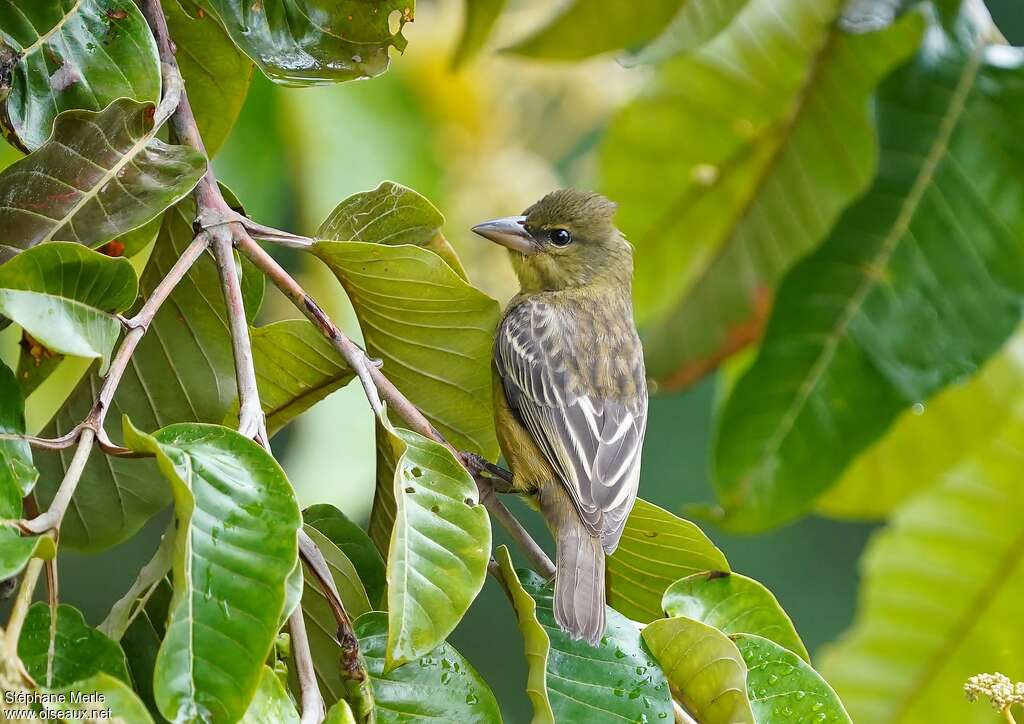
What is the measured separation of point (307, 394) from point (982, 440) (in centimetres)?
236

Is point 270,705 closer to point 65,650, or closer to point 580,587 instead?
point 65,650

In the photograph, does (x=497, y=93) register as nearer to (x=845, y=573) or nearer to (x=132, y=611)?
(x=132, y=611)

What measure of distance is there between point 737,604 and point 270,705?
2.58ft

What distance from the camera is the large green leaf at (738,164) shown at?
350cm

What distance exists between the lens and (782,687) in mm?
1614

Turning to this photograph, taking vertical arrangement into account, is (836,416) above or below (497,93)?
below

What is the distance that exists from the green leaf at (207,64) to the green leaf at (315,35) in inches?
2.9

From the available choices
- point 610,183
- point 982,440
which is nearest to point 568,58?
point 610,183

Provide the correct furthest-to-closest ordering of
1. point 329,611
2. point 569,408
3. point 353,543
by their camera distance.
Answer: point 569,408 → point 353,543 → point 329,611

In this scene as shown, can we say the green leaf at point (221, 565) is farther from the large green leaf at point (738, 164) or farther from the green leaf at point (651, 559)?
the large green leaf at point (738, 164)

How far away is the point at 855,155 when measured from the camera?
350cm

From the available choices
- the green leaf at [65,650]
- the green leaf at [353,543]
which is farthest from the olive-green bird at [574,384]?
the green leaf at [65,650]

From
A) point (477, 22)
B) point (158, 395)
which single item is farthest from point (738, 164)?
point (158, 395)

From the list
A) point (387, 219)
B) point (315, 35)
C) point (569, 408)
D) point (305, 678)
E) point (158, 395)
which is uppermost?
point (315, 35)
